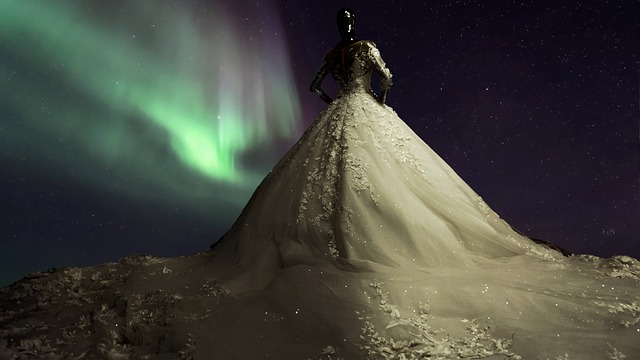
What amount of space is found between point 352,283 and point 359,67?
275 cm

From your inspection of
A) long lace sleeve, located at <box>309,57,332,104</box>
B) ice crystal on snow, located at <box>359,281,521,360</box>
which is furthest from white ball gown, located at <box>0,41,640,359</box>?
long lace sleeve, located at <box>309,57,332,104</box>

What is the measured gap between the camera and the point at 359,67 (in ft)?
18.4

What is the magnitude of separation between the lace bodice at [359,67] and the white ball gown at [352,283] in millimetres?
16

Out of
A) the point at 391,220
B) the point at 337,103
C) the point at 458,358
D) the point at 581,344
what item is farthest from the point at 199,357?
the point at 337,103

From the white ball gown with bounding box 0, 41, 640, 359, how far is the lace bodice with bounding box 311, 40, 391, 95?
0.02 meters

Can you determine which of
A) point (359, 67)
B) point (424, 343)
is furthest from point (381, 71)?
point (424, 343)

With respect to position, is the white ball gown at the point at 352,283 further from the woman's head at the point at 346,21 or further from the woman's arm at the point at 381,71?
the woman's head at the point at 346,21

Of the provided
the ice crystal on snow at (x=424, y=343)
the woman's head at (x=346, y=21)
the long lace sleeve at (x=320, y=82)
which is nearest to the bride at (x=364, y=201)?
the woman's head at (x=346, y=21)

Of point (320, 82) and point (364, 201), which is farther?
point (320, 82)

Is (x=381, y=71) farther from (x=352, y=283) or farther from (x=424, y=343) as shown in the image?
(x=424, y=343)

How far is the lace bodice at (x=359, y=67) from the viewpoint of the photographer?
5.57m

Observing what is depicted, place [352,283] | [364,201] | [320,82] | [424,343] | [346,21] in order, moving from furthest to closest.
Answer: [320,82], [346,21], [364,201], [352,283], [424,343]

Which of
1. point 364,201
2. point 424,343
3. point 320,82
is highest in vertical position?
point 320,82

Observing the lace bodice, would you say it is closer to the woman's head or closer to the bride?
the bride
